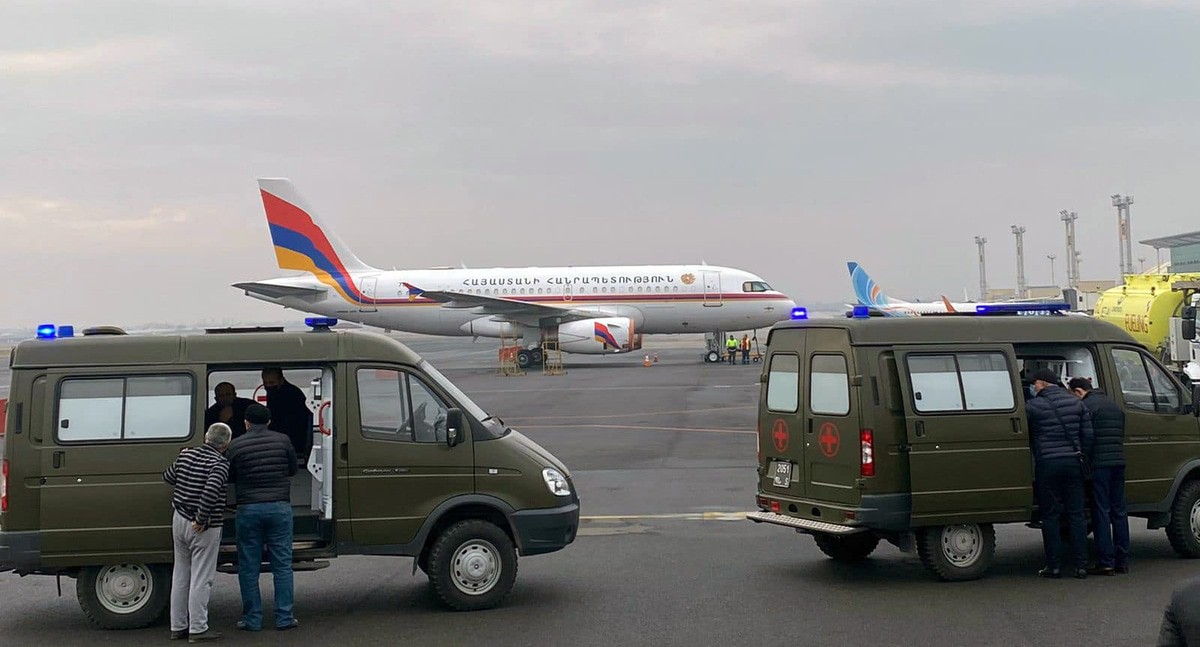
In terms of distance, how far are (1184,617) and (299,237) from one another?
4391 cm

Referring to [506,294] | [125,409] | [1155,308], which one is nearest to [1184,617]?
[125,409]

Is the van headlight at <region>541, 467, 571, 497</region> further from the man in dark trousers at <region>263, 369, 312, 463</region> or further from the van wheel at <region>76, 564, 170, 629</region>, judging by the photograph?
the van wheel at <region>76, 564, 170, 629</region>

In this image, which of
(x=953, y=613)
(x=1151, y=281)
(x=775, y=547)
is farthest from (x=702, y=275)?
(x=953, y=613)

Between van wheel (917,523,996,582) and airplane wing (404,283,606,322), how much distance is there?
105 ft

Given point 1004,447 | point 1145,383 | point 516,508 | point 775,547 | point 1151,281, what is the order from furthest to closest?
point 1151,281
point 775,547
point 1145,383
point 1004,447
point 516,508

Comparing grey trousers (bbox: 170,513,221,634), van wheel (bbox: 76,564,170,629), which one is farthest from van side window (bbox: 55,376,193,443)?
van wheel (bbox: 76,564,170,629)

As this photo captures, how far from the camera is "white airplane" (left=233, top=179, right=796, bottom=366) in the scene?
1711 inches

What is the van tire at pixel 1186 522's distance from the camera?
1045 cm

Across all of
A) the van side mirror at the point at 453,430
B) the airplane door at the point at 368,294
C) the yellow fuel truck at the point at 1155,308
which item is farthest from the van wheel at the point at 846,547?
the airplane door at the point at 368,294

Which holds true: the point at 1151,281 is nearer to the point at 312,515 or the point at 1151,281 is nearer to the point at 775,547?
the point at 775,547

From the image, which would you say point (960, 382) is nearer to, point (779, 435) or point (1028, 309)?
point (779, 435)

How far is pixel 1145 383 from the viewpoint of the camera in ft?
35.1

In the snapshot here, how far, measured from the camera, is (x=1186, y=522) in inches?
413

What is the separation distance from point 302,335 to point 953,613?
5533 mm
